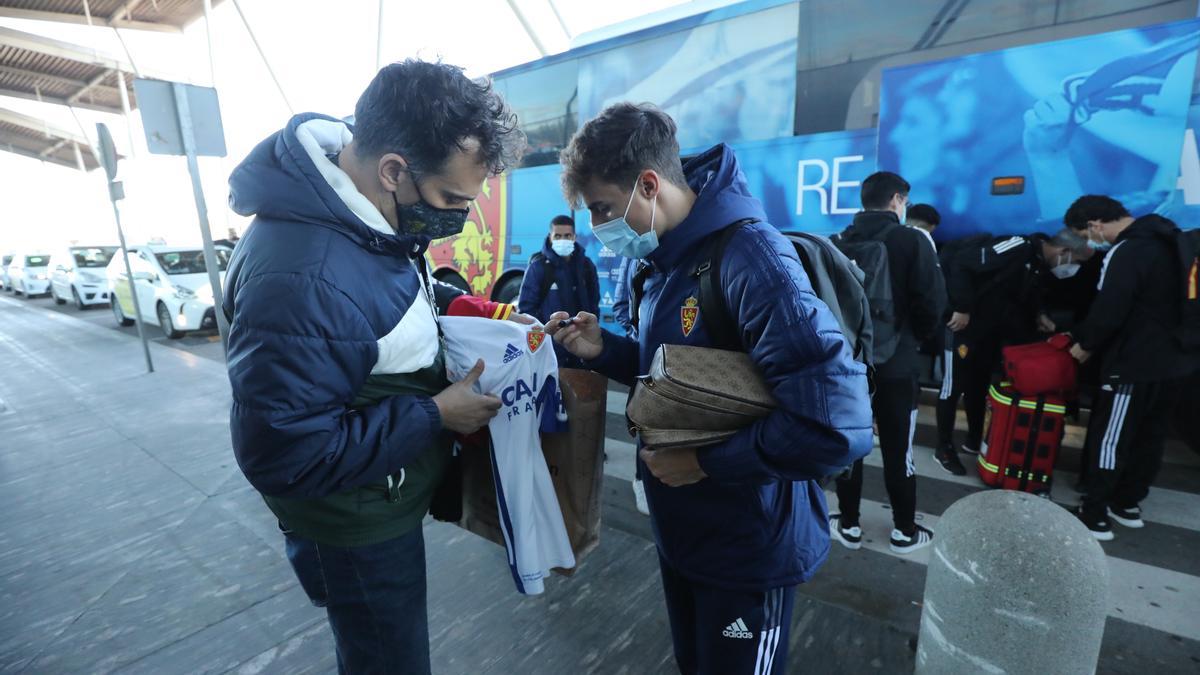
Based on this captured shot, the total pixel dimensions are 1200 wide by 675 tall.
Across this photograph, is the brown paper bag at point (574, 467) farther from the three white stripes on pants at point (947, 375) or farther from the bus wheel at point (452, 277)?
the bus wheel at point (452, 277)

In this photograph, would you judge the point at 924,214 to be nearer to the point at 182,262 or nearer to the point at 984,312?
the point at 984,312

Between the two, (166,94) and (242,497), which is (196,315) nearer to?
(166,94)

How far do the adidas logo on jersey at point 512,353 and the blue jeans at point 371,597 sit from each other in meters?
0.53

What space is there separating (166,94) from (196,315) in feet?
19.9

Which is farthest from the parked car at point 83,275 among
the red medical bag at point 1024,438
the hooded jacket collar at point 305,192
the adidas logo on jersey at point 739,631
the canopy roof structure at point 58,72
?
the red medical bag at point 1024,438

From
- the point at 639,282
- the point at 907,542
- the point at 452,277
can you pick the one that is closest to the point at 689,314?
the point at 639,282

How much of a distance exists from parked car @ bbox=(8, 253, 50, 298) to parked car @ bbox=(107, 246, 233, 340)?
12.8 meters

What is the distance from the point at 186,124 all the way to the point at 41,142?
57982 millimetres

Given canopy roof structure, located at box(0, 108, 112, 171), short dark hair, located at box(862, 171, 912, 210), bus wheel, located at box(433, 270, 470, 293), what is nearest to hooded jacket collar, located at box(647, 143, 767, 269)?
short dark hair, located at box(862, 171, 912, 210)

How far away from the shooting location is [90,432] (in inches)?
215

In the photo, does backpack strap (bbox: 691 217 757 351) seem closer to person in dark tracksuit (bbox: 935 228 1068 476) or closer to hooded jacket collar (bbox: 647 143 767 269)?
hooded jacket collar (bbox: 647 143 767 269)

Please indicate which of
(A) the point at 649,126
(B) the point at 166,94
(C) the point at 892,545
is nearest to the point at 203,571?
(A) the point at 649,126

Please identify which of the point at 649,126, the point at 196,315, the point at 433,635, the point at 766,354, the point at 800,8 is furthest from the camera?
the point at 196,315

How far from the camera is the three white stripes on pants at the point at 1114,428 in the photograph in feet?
10.8
